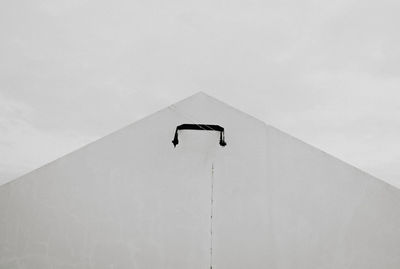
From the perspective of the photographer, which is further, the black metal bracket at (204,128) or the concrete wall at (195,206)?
the black metal bracket at (204,128)

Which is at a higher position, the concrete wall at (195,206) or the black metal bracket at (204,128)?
the black metal bracket at (204,128)

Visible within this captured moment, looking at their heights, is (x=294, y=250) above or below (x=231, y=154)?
below

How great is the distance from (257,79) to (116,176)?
40.4 inches

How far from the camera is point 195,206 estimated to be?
1.07 metres

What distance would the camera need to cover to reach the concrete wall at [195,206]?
987 mm

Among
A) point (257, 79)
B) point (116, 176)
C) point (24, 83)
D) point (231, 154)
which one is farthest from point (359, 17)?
point (24, 83)

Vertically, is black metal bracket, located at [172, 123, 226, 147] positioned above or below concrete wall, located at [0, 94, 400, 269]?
above

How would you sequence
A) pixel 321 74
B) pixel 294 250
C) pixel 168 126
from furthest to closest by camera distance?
pixel 321 74
pixel 168 126
pixel 294 250

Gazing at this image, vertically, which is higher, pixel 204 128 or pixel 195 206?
pixel 204 128

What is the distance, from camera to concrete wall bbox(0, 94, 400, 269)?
3.24ft

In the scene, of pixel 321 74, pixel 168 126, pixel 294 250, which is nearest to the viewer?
pixel 294 250

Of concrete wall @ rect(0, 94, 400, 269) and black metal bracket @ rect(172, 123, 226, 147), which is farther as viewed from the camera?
black metal bracket @ rect(172, 123, 226, 147)

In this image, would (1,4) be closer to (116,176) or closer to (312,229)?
(116,176)

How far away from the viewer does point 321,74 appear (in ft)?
4.85
